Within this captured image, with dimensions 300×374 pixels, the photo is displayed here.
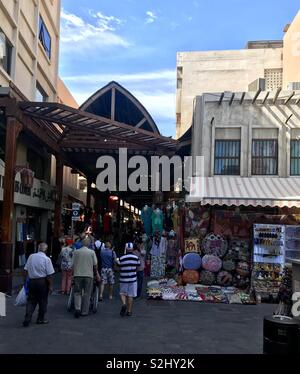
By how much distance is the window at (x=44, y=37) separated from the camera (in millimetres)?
22362

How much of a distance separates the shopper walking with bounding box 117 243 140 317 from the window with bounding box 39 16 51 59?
15.2 metres

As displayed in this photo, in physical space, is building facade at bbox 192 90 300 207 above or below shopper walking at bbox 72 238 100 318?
above

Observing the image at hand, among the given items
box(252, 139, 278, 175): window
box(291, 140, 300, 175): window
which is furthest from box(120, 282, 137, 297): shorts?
box(291, 140, 300, 175): window

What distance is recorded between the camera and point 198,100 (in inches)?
742

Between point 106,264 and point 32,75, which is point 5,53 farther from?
point 106,264

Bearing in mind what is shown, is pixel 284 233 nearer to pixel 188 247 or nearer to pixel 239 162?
pixel 188 247

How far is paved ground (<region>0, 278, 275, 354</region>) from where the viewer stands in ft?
25.5

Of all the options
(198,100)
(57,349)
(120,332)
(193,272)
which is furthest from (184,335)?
(198,100)

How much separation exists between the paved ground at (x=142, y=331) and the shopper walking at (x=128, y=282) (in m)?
0.26

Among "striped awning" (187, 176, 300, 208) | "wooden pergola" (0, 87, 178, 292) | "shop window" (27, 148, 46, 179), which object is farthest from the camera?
"shop window" (27, 148, 46, 179)

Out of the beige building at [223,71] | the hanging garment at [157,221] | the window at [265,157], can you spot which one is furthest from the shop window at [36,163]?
the beige building at [223,71]

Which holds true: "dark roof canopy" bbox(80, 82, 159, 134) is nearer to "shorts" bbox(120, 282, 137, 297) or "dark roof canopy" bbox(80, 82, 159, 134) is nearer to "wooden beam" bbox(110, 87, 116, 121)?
"wooden beam" bbox(110, 87, 116, 121)

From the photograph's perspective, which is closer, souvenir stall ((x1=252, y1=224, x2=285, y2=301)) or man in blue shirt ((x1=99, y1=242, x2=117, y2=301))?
man in blue shirt ((x1=99, y1=242, x2=117, y2=301))

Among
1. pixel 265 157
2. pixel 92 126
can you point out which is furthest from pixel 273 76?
pixel 92 126
